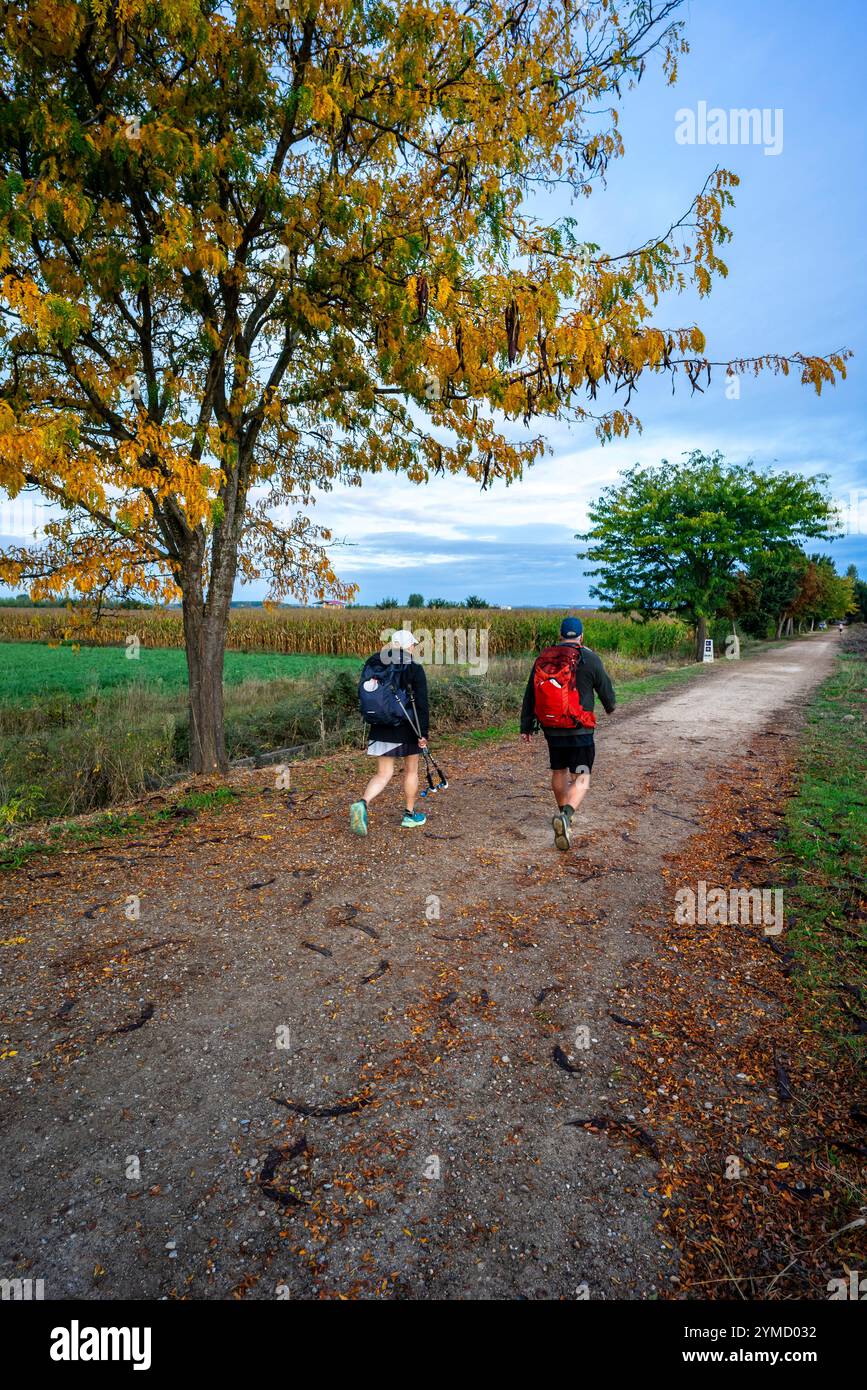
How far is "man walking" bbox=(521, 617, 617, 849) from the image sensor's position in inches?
224

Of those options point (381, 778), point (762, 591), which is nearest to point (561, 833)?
point (381, 778)

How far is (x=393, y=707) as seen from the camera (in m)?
5.76

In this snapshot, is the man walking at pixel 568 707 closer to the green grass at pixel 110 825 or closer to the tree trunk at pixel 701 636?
the green grass at pixel 110 825

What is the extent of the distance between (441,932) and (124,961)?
198cm

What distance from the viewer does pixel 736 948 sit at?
165 inches

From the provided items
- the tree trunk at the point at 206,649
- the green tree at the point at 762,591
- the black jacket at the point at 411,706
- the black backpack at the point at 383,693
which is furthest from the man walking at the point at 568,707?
the green tree at the point at 762,591

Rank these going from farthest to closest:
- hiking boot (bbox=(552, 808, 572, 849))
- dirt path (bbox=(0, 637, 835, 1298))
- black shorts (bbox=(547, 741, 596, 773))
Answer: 1. black shorts (bbox=(547, 741, 596, 773))
2. hiking boot (bbox=(552, 808, 572, 849))
3. dirt path (bbox=(0, 637, 835, 1298))

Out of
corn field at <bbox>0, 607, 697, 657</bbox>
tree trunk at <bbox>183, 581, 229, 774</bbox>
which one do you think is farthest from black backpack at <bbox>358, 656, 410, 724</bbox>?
corn field at <bbox>0, 607, 697, 657</bbox>

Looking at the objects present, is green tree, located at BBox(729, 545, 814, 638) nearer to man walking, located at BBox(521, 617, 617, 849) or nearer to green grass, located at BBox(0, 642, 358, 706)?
green grass, located at BBox(0, 642, 358, 706)

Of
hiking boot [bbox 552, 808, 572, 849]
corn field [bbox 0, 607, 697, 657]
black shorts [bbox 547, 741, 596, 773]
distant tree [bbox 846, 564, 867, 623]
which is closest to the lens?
hiking boot [bbox 552, 808, 572, 849]

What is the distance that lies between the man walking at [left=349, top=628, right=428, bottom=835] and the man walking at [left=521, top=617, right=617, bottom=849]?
108 cm

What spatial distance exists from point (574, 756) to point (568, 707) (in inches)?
19.8

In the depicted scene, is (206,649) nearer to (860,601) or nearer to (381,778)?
(381,778)

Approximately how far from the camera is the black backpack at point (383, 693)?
5734 mm
